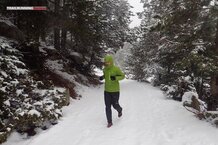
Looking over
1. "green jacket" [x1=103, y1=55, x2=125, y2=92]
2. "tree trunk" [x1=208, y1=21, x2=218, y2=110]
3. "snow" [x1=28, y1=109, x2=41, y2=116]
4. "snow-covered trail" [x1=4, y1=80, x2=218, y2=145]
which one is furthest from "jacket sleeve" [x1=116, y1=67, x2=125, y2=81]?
"tree trunk" [x1=208, y1=21, x2=218, y2=110]

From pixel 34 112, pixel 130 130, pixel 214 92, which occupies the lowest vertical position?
pixel 130 130

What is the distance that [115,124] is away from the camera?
9.06 m

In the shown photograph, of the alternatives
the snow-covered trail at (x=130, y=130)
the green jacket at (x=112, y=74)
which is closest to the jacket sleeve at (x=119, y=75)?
the green jacket at (x=112, y=74)

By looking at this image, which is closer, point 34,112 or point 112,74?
point 34,112

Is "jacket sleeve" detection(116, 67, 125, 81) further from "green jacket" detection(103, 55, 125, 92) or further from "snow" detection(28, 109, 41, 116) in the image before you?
"snow" detection(28, 109, 41, 116)

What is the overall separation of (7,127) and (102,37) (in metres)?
15.8

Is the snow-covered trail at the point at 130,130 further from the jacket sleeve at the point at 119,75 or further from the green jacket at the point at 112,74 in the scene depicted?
the jacket sleeve at the point at 119,75

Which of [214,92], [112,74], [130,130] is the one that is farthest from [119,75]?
[214,92]

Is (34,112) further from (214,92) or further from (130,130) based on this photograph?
(214,92)

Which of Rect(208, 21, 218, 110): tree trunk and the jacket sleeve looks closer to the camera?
the jacket sleeve

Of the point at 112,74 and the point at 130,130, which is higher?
the point at 112,74

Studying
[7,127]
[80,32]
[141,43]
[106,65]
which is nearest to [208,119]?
[106,65]

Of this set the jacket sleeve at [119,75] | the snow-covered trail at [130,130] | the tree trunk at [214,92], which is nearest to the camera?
the snow-covered trail at [130,130]

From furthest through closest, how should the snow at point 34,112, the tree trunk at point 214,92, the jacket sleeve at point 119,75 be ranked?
the tree trunk at point 214,92, the jacket sleeve at point 119,75, the snow at point 34,112
